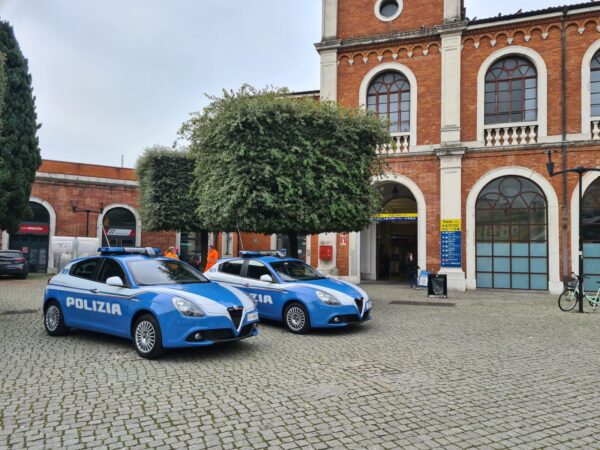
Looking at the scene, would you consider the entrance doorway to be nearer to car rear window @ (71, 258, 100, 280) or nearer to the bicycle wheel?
the bicycle wheel

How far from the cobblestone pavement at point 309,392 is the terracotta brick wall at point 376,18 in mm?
15575

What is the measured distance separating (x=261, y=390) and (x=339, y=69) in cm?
1858

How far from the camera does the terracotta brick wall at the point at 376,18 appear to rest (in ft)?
65.9

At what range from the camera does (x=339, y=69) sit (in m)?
21.5

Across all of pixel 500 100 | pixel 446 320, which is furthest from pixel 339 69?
pixel 446 320

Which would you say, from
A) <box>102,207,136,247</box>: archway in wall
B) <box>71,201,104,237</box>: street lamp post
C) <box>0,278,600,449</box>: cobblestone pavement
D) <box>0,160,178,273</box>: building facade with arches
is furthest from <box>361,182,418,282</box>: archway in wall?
<box>71,201,104,237</box>: street lamp post

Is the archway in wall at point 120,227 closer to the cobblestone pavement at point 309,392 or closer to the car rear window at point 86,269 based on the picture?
the cobblestone pavement at point 309,392

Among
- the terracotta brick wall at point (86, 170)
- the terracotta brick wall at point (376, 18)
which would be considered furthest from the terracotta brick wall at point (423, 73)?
the terracotta brick wall at point (86, 170)

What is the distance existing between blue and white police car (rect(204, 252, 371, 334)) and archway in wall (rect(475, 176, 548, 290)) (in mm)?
10959

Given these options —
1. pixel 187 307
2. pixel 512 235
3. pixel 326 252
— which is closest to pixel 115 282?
pixel 187 307

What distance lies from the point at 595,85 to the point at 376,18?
9.31 metres

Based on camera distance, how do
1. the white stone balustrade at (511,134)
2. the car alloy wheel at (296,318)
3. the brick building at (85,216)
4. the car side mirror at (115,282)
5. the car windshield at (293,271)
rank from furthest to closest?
the brick building at (85,216)
the white stone balustrade at (511,134)
the car windshield at (293,271)
the car alloy wheel at (296,318)
the car side mirror at (115,282)

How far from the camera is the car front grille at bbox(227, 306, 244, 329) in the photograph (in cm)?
700

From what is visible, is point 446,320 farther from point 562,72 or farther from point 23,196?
point 23,196
